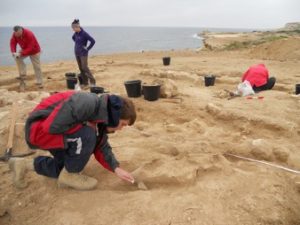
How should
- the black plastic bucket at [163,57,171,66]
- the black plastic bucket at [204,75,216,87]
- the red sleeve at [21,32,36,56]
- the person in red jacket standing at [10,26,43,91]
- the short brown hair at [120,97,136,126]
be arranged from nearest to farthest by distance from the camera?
the short brown hair at [120,97,136,126], the person in red jacket standing at [10,26,43,91], the red sleeve at [21,32,36,56], the black plastic bucket at [204,75,216,87], the black plastic bucket at [163,57,171,66]

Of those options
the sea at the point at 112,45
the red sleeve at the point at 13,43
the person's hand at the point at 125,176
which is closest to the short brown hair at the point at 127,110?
the person's hand at the point at 125,176

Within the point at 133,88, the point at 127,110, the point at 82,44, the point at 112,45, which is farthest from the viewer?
the point at 112,45

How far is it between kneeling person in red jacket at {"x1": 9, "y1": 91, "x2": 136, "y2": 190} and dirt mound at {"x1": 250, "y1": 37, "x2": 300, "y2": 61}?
1101 centimetres

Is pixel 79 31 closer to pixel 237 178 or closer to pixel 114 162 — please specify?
pixel 114 162

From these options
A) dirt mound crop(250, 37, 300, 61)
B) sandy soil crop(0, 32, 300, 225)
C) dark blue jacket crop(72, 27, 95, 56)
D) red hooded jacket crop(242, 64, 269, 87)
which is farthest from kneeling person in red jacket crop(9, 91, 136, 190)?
dirt mound crop(250, 37, 300, 61)

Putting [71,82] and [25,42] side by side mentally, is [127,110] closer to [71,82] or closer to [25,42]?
[71,82]

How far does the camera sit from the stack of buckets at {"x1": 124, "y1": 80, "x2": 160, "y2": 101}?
18.5 feet

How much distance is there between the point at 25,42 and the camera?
696 centimetres

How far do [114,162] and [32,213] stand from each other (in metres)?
0.81

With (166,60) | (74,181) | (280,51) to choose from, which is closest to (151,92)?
(74,181)

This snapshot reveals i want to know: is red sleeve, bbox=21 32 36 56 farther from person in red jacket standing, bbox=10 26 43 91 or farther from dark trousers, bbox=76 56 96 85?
dark trousers, bbox=76 56 96 85

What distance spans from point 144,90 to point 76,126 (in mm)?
3355

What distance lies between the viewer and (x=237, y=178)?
2.83 metres

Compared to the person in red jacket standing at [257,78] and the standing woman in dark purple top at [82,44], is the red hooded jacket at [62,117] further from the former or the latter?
the standing woman in dark purple top at [82,44]
